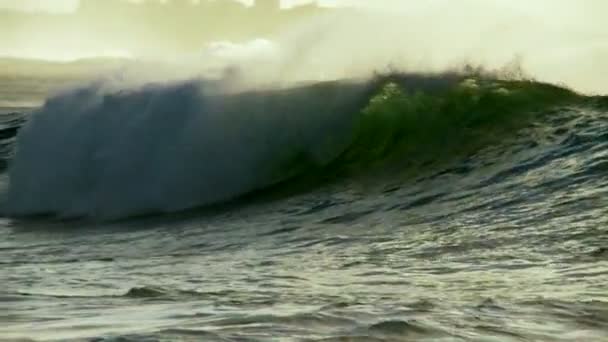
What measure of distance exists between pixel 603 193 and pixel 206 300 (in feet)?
16.1

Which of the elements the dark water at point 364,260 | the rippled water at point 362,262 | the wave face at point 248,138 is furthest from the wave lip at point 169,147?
the rippled water at point 362,262

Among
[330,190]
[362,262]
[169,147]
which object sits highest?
[169,147]

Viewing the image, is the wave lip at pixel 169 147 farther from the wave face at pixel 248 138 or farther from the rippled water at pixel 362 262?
Result: the rippled water at pixel 362 262

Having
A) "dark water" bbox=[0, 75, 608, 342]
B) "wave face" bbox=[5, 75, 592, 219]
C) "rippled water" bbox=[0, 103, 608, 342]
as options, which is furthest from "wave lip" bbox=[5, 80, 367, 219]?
"rippled water" bbox=[0, 103, 608, 342]

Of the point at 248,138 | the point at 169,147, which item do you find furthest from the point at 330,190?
the point at 169,147

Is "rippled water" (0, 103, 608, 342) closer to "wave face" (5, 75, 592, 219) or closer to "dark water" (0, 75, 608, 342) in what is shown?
"dark water" (0, 75, 608, 342)

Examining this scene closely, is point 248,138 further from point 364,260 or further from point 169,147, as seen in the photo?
point 364,260

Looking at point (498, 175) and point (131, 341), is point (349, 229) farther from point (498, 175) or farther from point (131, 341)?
point (131, 341)

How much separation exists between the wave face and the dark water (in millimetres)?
736

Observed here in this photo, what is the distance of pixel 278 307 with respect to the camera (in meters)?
7.22

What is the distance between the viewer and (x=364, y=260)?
30.9 feet

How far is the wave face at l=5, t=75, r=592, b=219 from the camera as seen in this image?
15.5 m

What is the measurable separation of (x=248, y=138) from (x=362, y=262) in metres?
7.22

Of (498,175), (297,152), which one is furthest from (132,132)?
(498,175)
